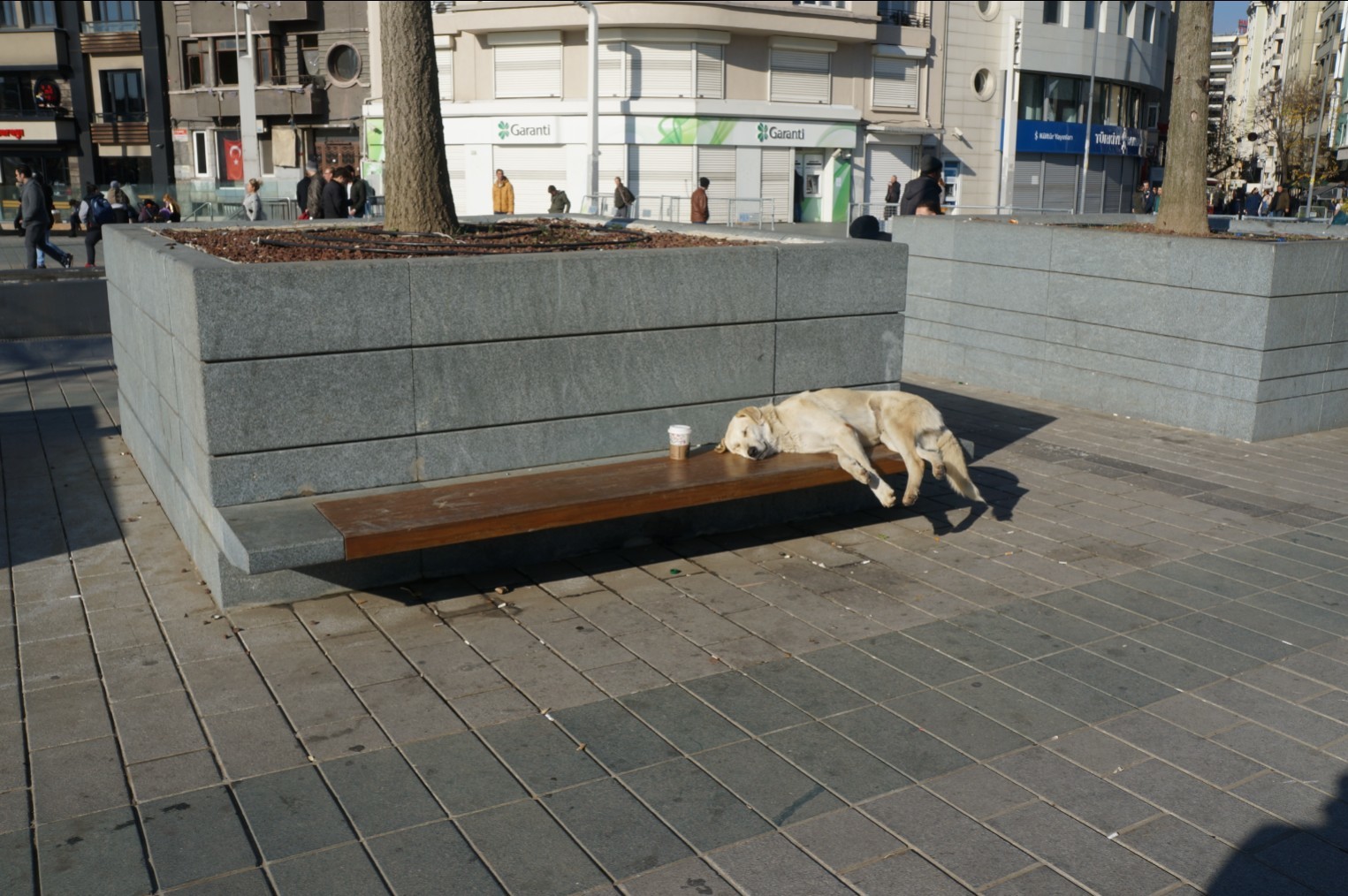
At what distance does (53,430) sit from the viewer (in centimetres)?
1027

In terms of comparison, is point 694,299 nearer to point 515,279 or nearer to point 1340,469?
point 515,279

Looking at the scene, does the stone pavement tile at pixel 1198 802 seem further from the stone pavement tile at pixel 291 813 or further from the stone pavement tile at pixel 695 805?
the stone pavement tile at pixel 291 813

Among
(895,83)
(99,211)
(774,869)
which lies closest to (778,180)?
(895,83)

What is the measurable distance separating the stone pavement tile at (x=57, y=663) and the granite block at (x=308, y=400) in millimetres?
1110

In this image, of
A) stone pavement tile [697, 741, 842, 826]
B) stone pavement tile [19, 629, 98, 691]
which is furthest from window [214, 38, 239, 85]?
stone pavement tile [697, 741, 842, 826]

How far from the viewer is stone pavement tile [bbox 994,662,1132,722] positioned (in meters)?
5.18

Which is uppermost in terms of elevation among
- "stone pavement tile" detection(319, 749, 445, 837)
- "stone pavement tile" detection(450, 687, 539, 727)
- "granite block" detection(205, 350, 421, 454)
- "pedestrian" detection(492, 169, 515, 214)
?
"pedestrian" detection(492, 169, 515, 214)

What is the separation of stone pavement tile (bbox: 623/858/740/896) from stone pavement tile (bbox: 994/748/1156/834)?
1342 millimetres

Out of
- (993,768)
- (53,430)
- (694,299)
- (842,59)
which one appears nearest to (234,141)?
(842,59)

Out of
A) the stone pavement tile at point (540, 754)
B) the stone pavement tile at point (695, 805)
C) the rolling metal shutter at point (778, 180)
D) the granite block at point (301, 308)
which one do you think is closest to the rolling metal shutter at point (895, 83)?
the rolling metal shutter at point (778, 180)

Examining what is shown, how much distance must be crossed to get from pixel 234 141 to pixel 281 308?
53.7 m

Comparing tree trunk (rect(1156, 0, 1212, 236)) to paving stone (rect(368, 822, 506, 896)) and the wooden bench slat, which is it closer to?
the wooden bench slat

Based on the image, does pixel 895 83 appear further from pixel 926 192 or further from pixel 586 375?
pixel 586 375

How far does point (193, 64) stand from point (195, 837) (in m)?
57.5
